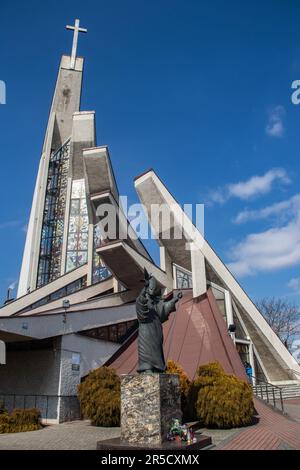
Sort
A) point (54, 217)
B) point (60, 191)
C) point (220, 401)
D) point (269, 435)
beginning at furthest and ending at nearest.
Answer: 1. point (60, 191)
2. point (54, 217)
3. point (220, 401)
4. point (269, 435)

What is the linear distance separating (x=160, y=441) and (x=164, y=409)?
517 mm

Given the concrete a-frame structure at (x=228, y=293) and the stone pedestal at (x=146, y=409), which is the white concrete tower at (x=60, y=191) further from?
the stone pedestal at (x=146, y=409)

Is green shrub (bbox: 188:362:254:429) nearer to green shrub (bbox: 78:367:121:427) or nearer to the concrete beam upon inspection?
green shrub (bbox: 78:367:121:427)

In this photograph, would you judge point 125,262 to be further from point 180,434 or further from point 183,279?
point 180,434

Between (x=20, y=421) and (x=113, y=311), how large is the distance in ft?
17.5

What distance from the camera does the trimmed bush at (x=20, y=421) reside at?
390 inches

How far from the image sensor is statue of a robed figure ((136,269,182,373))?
7242 mm

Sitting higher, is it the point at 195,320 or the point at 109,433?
the point at 195,320

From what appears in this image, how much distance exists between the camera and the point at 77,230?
29.1 metres

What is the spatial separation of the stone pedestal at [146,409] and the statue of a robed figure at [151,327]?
27cm

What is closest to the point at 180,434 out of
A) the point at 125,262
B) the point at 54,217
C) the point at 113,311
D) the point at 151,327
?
the point at 151,327
